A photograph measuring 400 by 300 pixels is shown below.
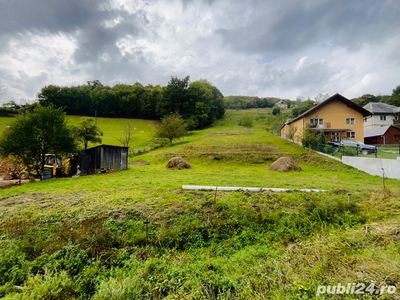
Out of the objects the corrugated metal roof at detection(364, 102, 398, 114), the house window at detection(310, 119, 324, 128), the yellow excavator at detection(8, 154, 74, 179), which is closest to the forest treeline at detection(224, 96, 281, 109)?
the corrugated metal roof at detection(364, 102, 398, 114)

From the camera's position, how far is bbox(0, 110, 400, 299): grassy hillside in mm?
3227

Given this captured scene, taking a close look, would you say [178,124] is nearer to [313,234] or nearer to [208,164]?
[208,164]

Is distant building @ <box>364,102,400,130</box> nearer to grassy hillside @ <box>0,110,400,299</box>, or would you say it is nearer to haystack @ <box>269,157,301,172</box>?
haystack @ <box>269,157,301,172</box>

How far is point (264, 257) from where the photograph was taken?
4.15 metres

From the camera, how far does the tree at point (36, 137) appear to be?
11.3 meters

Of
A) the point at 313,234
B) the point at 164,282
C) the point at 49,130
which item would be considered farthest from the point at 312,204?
the point at 49,130

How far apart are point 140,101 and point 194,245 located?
57.3 m

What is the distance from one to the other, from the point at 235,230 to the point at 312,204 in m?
3.00

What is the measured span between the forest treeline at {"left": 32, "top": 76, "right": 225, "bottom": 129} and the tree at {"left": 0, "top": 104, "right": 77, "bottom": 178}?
117 feet

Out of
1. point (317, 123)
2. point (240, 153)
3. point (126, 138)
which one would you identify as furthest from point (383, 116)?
point (126, 138)

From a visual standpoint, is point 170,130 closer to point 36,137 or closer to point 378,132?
point 36,137

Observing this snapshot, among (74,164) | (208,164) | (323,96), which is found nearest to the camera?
(74,164)

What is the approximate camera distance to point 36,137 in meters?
11.8

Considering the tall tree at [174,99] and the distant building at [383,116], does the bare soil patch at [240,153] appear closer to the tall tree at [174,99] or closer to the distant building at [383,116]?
the tall tree at [174,99]
